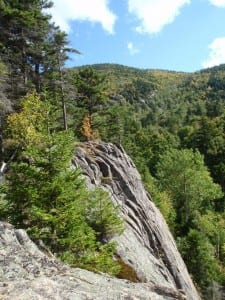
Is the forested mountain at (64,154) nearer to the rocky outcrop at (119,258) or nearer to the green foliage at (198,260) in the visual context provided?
the green foliage at (198,260)

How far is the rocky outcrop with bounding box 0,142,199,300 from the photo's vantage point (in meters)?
10.9

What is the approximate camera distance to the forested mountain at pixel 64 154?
62.1 ft

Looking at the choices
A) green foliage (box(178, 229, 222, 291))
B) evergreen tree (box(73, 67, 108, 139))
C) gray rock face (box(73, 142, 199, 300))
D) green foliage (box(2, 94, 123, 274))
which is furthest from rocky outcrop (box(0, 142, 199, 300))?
green foliage (box(178, 229, 222, 291))

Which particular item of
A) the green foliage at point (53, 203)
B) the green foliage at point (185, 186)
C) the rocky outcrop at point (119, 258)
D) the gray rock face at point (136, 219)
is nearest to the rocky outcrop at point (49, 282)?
the rocky outcrop at point (119, 258)

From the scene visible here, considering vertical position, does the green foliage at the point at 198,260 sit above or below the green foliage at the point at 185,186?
below

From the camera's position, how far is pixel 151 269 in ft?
92.6

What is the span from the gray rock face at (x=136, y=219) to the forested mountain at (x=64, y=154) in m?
3.30

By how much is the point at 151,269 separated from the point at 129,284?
16.5m

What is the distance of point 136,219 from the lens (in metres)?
33.0

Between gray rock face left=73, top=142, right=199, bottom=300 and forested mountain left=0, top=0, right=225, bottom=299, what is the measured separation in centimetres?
330

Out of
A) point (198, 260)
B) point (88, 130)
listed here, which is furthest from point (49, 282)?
point (198, 260)

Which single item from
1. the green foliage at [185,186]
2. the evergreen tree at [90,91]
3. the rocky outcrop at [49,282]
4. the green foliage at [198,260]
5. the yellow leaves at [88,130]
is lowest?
the green foliage at [198,260]

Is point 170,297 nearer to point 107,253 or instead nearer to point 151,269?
point 107,253

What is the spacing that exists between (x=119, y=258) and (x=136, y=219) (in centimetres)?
706
